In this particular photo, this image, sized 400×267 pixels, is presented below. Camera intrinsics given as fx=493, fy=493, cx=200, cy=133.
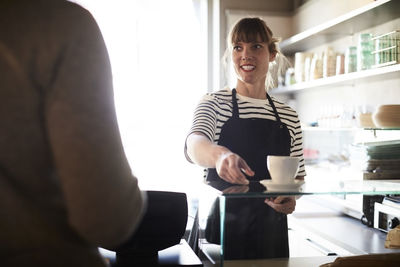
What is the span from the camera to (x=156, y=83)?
504 cm

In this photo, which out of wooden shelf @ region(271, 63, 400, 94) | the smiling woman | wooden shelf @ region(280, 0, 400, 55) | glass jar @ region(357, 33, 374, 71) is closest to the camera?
wooden shelf @ region(271, 63, 400, 94)

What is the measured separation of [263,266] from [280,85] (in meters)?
3.52

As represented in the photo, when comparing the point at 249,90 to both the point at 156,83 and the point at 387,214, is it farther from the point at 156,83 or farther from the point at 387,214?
the point at 156,83

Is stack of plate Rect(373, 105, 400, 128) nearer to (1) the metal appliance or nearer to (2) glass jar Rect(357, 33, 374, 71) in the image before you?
(1) the metal appliance

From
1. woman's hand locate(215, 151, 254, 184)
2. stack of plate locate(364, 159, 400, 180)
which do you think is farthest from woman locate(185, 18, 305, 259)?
woman's hand locate(215, 151, 254, 184)

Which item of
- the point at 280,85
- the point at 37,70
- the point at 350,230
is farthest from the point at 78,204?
the point at 280,85

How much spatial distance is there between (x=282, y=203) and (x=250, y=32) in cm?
98

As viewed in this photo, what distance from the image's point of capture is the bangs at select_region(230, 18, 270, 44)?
6.46ft

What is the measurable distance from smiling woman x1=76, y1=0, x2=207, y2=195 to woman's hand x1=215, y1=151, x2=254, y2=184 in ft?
12.3

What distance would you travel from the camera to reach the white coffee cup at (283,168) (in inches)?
47.8

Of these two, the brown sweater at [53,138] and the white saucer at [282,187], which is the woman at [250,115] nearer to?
the white saucer at [282,187]

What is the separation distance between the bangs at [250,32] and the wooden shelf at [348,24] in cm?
105

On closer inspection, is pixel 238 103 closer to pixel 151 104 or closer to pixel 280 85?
pixel 280 85

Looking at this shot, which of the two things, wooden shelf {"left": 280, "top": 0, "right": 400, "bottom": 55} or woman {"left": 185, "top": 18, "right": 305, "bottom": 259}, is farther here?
wooden shelf {"left": 280, "top": 0, "right": 400, "bottom": 55}
